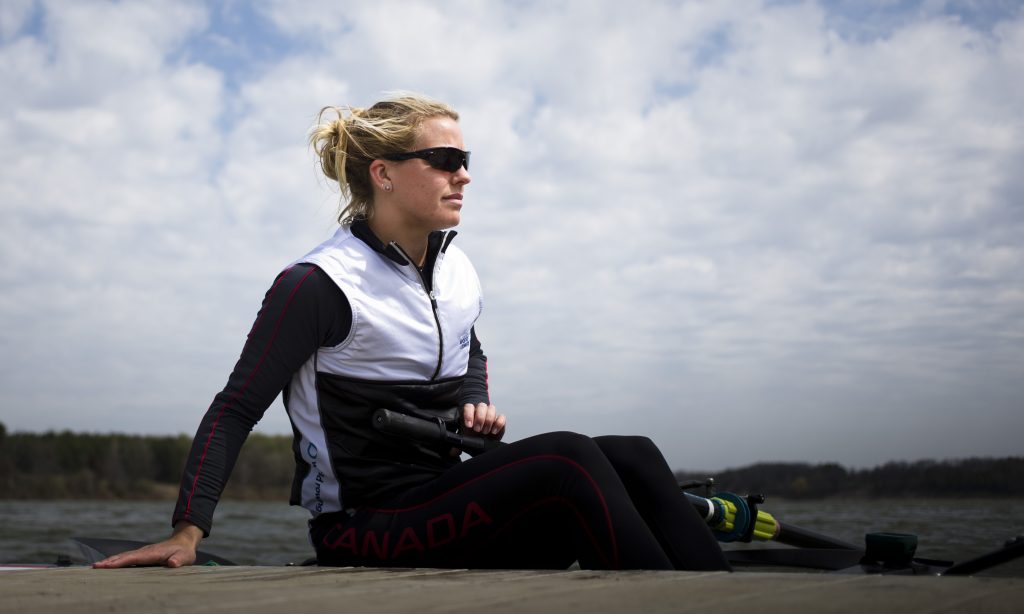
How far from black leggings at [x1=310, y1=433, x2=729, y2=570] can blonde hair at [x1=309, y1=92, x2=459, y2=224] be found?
1113 mm

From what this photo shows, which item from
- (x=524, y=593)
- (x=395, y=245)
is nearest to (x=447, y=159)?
(x=395, y=245)

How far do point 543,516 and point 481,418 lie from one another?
1.77ft

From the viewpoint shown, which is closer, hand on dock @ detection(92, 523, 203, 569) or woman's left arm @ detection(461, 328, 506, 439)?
hand on dock @ detection(92, 523, 203, 569)

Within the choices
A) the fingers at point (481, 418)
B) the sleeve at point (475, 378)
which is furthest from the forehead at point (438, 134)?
the fingers at point (481, 418)

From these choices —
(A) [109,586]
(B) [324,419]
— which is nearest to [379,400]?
(B) [324,419]

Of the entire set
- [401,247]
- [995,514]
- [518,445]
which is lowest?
[995,514]

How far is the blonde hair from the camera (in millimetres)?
3096

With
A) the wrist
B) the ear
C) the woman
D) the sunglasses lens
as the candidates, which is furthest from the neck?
the wrist

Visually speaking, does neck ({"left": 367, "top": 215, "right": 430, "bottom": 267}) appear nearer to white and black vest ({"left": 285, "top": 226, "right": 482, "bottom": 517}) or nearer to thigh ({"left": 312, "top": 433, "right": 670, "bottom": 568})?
white and black vest ({"left": 285, "top": 226, "right": 482, "bottom": 517})

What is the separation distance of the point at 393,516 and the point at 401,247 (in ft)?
3.05

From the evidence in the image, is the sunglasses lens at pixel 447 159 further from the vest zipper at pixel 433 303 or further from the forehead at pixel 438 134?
the vest zipper at pixel 433 303

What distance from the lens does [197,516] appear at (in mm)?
2652

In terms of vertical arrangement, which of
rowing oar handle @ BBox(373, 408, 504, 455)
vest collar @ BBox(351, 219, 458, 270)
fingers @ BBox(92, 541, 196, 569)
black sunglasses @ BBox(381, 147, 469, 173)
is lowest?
fingers @ BBox(92, 541, 196, 569)

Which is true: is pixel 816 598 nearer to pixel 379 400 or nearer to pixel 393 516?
pixel 393 516
